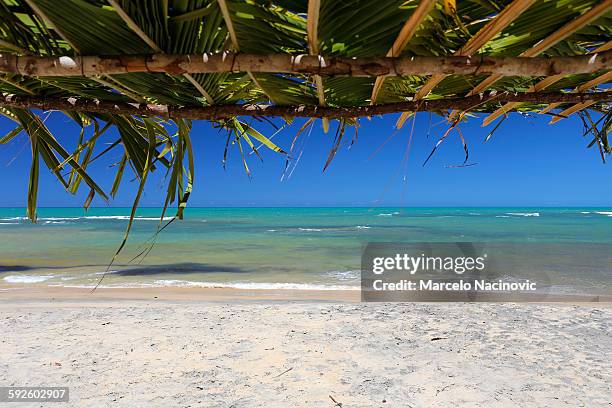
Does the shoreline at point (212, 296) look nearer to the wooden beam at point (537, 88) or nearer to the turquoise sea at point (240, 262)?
the turquoise sea at point (240, 262)

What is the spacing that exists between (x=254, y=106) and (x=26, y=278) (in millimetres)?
10332

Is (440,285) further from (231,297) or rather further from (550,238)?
(550,238)

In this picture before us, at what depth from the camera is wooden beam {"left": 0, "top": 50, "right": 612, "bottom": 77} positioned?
699 millimetres

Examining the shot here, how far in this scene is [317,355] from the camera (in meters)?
3.60

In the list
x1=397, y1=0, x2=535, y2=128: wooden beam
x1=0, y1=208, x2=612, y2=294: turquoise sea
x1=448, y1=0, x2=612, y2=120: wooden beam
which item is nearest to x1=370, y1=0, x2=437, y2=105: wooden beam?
x1=397, y1=0, x2=535, y2=128: wooden beam

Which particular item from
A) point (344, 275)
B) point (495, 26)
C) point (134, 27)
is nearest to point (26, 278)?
point (344, 275)

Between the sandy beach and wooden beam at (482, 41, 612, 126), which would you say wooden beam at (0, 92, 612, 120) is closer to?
wooden beam at (482, 41, 612, 126)

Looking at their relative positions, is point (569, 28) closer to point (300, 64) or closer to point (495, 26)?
point (495, 26)

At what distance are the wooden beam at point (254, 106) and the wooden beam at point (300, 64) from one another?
25 centimetres

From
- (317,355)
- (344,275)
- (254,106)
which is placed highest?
(254,106)

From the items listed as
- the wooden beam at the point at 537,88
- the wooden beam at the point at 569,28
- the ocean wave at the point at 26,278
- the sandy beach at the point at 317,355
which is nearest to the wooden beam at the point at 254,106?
the wooden beam at the point at 537,88

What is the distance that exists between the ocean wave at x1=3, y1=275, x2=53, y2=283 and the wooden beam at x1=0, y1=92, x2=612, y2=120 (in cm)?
957

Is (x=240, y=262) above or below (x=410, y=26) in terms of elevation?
below

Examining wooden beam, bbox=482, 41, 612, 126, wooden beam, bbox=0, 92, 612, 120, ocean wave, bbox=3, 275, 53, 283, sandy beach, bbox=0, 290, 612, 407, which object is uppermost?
wooden beam, bbox=482, 41, 612, 126
